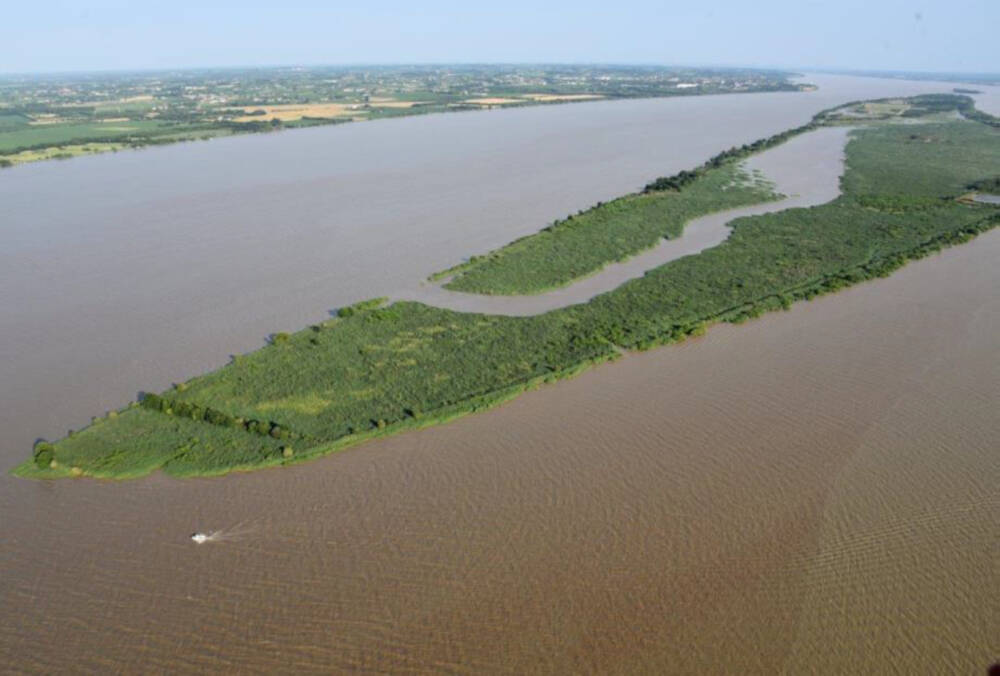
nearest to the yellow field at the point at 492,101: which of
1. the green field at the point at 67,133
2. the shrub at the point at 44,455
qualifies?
the green field at the point at 67,133

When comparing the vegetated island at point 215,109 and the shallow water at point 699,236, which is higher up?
the vegetated island at point 215,109

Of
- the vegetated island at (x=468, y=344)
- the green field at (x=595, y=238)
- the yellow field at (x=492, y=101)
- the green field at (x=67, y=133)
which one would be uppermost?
the yellow field at (x=492, y=101)

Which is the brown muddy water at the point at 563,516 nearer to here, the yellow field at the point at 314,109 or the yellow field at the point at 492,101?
the yellow field at the point at 314,109

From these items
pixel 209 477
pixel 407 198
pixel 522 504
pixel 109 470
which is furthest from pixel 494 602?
pixel 407 198

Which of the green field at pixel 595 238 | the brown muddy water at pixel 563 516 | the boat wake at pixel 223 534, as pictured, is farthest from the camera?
the green field at pixel 595 238

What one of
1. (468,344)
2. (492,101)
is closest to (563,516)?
(468,344)
